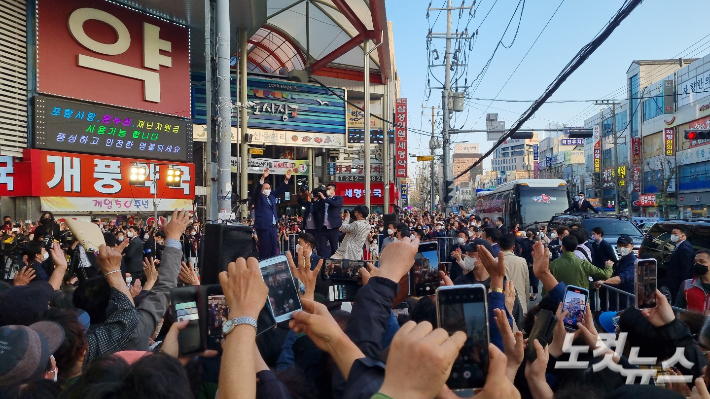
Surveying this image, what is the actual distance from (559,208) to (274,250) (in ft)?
53.2

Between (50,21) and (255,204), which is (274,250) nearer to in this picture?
(255,204)

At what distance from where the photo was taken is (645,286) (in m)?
3.04

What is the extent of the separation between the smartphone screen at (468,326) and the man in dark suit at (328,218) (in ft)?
25.7

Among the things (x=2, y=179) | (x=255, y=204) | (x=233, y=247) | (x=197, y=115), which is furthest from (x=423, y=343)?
(x=197, y=115)

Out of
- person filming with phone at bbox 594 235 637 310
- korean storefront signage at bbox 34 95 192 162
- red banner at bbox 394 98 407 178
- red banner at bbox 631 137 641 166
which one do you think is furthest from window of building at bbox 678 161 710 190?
person filming with phone at bbox 594 235 637 310

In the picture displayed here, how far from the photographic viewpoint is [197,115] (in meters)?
31.9

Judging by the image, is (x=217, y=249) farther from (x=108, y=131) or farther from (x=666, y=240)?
(x=108, y=131)

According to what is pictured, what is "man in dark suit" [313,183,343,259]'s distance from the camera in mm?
9789

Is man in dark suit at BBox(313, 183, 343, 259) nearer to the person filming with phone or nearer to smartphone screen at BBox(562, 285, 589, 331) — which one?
the person filming with phone

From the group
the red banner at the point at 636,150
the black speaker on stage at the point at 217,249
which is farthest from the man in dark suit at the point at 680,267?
the red banner at the point at 636,150

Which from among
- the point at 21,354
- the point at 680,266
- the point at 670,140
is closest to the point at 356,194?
the point at 670,140

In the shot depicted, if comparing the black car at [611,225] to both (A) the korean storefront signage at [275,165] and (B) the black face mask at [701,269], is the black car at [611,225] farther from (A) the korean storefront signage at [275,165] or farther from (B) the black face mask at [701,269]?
(A) the korean storefront signage at [275,165]

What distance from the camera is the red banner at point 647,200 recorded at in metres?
45.3

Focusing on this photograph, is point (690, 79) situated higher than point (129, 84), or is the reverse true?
point (690, 79)
